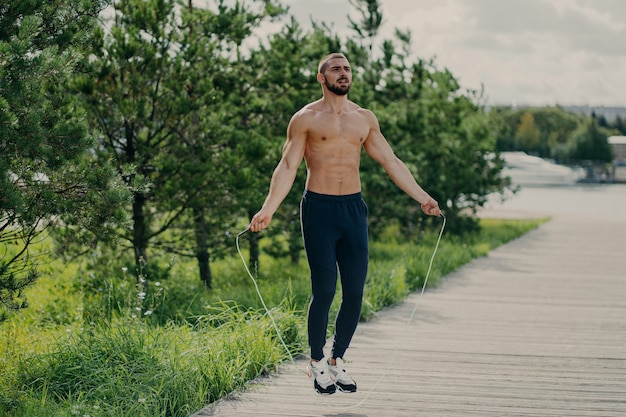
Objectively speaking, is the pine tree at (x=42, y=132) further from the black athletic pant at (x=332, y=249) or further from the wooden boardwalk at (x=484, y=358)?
the wooden boardwalk at (x=484, y=358)

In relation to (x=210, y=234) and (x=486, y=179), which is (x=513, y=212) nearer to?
(x=486, y=179)

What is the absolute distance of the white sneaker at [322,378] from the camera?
5595mm

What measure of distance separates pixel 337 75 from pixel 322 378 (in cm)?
175

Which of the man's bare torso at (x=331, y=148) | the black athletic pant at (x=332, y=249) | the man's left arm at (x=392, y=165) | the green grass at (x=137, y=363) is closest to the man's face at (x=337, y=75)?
the man's bare torso at (x=331, y=148)

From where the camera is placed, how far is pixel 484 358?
7.14 m

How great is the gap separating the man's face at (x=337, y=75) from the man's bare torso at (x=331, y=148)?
0.50 feet

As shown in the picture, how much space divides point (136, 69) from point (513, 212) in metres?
21.6

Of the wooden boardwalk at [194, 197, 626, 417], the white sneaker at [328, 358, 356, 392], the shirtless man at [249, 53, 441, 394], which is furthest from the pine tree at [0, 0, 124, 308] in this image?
the white sneaker at [328, 358, 356, 392]

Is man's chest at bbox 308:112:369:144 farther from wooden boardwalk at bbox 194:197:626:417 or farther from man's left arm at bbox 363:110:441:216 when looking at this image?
wooden boardwalk at bbox 194:197:626:417

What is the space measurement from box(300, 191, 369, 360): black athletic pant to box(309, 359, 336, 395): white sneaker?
0.07m

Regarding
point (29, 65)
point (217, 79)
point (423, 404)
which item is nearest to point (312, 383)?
point (423, 404)

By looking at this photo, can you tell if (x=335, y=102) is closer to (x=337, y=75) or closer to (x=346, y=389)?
(x=337, y=75)

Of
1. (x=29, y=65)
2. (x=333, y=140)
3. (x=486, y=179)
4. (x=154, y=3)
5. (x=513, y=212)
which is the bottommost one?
(x=513, y=212)

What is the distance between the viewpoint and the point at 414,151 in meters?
16.8
